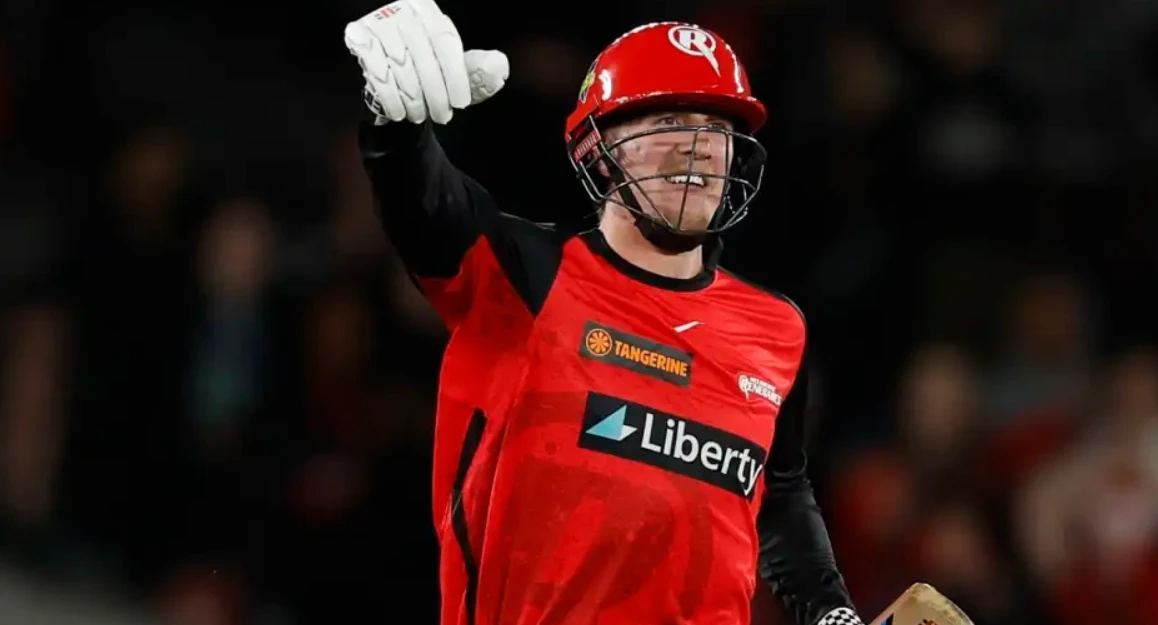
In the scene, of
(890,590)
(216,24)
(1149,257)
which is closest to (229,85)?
(216,24)

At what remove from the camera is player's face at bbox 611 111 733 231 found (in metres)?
3.80

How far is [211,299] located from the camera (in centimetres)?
635

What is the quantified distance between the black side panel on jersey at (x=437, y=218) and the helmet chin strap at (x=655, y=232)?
0.58 feet

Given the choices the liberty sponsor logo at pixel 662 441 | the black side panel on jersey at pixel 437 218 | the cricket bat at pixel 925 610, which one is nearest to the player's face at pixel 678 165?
the black side panel on jersey at pixel 437 218

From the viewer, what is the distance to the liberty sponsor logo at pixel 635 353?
3633 mm

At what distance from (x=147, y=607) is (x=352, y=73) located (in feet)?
8.63

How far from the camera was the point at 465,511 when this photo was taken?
366 cm

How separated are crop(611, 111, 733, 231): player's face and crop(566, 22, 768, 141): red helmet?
4 centimetres

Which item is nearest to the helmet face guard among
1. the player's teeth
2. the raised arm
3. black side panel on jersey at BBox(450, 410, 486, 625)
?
the player's teeth

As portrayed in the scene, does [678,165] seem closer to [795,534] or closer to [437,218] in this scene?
[437,218]

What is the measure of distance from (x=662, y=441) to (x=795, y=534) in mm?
690

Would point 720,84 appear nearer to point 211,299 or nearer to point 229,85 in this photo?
point 211,299

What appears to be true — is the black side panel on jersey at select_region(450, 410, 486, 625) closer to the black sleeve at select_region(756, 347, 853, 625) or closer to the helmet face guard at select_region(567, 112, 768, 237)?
the helmet face guard at select_region(567, 112, 768, 237)

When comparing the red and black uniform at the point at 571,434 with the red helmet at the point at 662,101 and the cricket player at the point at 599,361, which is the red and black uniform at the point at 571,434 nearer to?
the cricket player at the point at 599,361
